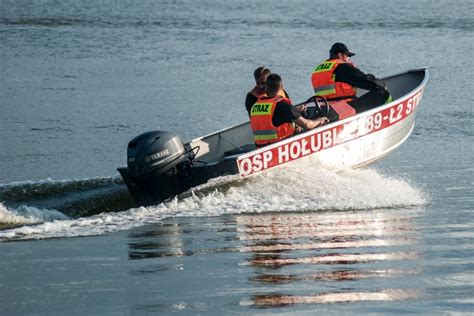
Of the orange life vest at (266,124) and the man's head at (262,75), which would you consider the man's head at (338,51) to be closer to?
the man's head at (262,75)

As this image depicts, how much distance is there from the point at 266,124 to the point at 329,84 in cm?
166

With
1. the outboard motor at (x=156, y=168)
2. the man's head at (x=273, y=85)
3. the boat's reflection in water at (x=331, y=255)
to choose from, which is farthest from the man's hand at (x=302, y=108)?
the boat's reflection in water at (x=331, y=255)

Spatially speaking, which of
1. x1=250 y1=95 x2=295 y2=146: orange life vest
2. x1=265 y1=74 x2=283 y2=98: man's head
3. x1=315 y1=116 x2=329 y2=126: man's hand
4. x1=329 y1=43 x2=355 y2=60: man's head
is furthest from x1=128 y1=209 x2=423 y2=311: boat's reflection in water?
x1=329 y1=43 x2=355 y2=60: man's head

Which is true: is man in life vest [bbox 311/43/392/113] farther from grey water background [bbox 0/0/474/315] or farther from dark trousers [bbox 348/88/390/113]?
grey water background [bbox 0/0/474/315]

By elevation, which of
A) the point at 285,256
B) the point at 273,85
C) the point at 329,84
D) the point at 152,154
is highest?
the point at 273,85

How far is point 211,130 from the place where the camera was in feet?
51.6

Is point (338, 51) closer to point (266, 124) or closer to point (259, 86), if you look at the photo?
point (259, 86)

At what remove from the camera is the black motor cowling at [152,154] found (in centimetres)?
1032

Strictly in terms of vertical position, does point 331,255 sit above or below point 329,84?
below

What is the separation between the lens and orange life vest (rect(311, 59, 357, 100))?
12.5 meters

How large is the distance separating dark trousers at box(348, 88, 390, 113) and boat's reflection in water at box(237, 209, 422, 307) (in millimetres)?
2466

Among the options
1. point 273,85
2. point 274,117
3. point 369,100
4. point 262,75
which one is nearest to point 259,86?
point 262,75

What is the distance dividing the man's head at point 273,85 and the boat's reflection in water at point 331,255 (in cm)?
136

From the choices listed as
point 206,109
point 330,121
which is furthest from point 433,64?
point 330,121
